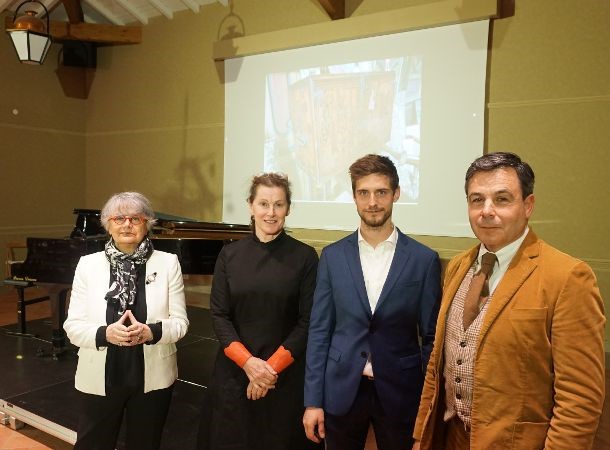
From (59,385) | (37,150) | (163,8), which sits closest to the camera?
(59,385)

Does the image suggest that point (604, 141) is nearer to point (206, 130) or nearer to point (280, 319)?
point (280, 319)

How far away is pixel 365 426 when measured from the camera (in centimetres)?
168

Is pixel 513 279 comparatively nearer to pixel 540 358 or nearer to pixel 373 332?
pixel 540 358

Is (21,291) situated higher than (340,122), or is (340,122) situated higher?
(340,122)

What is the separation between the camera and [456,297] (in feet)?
4.60

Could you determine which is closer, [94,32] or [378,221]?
[378,221]

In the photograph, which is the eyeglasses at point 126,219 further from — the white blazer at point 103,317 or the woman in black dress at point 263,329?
the woman in black dress at point 263,329

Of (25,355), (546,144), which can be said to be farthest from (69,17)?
(546,144)

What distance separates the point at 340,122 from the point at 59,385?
3.78 m

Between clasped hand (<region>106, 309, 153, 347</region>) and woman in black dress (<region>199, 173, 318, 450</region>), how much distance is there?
0.26 metres

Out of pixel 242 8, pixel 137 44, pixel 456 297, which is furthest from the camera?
pixel 137 44

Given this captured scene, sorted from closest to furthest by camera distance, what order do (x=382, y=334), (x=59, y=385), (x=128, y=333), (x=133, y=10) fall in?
(x=382, y=334), (x=128, y=333), (x=59, y=385), (x=133, y=10)

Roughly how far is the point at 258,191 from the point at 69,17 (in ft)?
21.2

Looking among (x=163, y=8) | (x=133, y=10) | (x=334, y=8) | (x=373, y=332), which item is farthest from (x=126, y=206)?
(x=133, y=10)
